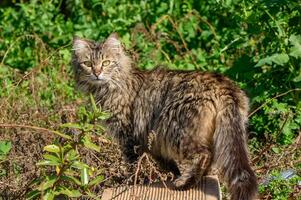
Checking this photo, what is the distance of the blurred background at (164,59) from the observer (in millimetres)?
6027

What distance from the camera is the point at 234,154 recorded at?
16.8 feet

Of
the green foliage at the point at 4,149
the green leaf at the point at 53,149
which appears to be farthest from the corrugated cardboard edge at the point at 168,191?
the green foliage at the point at 4,149

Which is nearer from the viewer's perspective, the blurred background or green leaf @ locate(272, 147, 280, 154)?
the blurred background

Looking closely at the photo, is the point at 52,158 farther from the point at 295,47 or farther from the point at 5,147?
the point at 295,47

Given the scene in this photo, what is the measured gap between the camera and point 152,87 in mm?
6109

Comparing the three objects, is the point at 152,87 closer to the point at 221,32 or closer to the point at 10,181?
A: the point at 10,181

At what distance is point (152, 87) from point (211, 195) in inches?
49.6

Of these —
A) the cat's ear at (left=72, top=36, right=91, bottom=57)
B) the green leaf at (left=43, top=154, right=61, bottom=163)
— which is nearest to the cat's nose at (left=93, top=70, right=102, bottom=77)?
the cat's ear at (left=72, top=36, right=91, bottom=57)

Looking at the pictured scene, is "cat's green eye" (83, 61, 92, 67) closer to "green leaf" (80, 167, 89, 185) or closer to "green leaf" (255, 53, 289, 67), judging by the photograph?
"green leaf" (255, 53, 289, 67)

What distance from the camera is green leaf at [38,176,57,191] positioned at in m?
4.50

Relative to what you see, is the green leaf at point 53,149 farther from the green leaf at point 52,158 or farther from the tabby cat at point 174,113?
the tabby cat at point 174,113

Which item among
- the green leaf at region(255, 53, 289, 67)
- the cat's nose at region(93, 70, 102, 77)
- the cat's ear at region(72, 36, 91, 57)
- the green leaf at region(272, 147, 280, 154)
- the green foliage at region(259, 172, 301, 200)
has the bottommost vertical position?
the green foliage at region(259, 172, 301, 200)

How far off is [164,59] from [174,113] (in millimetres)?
2764

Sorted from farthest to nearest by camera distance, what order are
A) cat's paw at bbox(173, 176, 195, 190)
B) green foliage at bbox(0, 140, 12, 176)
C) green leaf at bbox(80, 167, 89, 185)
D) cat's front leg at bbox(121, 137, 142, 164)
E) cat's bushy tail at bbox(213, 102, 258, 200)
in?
cat's front leg at bbox(121, 137, 142, 164), green foliage at bbox(0, 140, 12, 176), cat's paw at bbox(173, 176, 195, 190), cat's bushy tail at bbox(213, 102, 258, 200), green leaf at bbox(80, 167, 89, 185)
